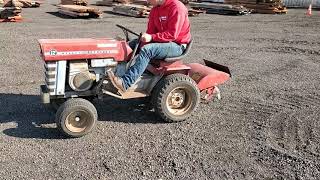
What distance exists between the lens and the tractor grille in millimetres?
4989

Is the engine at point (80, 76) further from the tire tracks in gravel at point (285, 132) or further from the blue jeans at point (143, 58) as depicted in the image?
the tire tracks in gravel at point (285, 132)

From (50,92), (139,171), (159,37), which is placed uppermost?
(159,37)

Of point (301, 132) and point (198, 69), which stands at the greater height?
point (198, 69)

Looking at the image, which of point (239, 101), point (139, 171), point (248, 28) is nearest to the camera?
point (139, 171)

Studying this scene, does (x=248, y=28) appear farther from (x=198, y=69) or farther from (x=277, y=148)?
(x=277, y=148)

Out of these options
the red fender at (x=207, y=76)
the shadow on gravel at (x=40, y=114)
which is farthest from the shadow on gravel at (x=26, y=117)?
the red fender at (x=207, y=76)

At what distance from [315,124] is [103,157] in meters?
2.82

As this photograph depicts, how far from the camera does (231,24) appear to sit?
50.8 ft

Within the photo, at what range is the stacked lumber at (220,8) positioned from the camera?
18.7 meters

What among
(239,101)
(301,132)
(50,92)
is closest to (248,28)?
(239,101)

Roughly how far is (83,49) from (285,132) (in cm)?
264

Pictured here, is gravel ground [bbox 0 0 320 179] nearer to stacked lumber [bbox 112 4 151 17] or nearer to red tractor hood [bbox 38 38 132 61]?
red tractor hood [bbox 38 38 132 61]

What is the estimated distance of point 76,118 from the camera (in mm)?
5012

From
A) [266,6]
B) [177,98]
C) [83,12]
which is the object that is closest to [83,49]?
[177,98]
